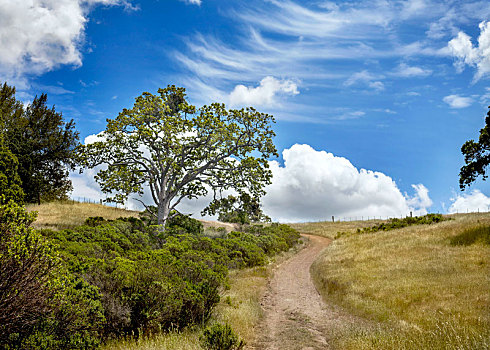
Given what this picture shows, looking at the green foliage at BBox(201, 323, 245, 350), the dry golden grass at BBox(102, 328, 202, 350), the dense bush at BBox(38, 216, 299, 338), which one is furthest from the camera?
the dense bush at BBox(38, 216, 299, 338)

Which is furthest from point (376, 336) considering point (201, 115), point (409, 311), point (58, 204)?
point (58, 204)

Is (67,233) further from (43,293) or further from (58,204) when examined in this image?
(58,204)

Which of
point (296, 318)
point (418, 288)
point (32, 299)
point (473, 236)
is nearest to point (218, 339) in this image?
point (32, 299)

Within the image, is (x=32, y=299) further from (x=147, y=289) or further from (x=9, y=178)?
(x=9, y=178)

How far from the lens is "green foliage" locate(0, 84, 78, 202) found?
3614cm

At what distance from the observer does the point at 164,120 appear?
28.0m

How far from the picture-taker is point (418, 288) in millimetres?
14555

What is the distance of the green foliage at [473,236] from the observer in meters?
22.8

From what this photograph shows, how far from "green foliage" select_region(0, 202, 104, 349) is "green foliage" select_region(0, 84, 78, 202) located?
34.3 m

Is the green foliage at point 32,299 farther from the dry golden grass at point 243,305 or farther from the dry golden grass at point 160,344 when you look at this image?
the dry golden grass at point 243,305

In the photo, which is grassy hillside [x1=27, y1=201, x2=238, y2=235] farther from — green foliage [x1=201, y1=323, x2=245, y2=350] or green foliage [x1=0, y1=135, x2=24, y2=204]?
green foliage [x1=201, y1=323, x2=245, y2=350]

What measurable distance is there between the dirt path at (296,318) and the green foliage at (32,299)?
502 cm

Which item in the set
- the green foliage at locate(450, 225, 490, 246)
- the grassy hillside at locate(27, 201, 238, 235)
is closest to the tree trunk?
the grassy hillside at locate(27, 201, 238, 235)

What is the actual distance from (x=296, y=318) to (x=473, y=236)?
18671 mm
